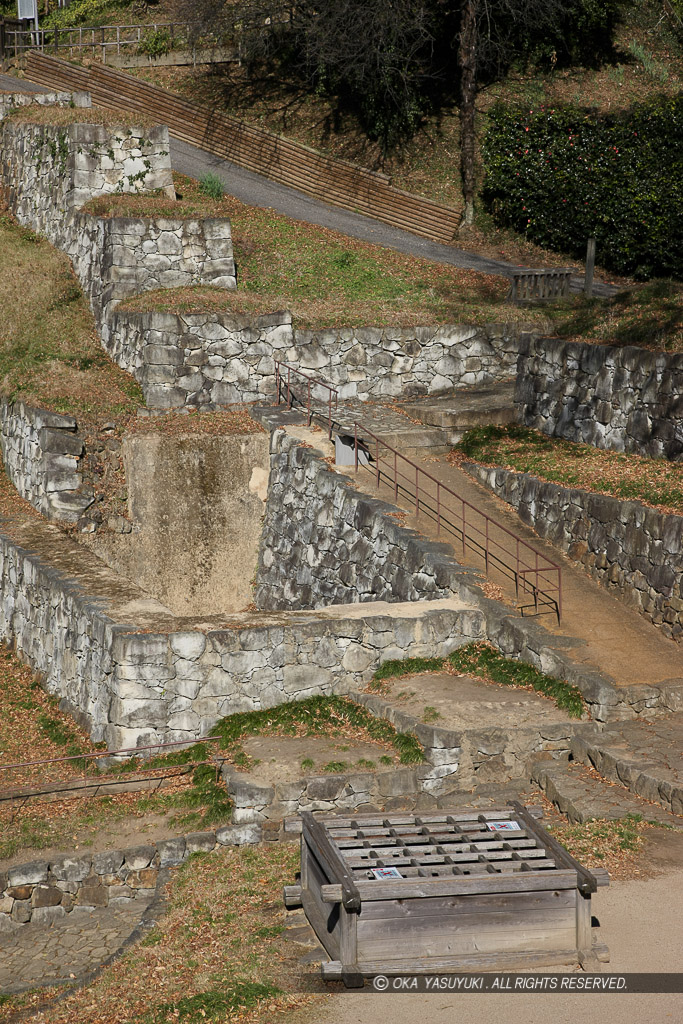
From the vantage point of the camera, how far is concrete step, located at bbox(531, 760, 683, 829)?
1457cm

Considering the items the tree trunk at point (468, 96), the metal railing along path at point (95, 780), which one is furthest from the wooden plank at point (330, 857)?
the tree trunk at point (468, 96)

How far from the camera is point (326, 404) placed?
2519 cm

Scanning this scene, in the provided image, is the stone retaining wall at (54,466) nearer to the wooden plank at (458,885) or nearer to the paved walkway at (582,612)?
the paved walkway at (582,612)

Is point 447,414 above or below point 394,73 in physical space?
below

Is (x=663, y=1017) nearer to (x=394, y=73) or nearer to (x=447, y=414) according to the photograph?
(x=447, y=414)

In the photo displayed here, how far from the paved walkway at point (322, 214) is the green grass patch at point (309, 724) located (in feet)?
53.5

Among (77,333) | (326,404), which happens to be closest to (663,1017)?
(326,404)

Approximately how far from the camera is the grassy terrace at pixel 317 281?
85.1 ft

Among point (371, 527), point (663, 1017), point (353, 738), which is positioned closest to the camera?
point (663, 1017)

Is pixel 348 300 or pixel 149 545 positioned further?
pixel 348 300

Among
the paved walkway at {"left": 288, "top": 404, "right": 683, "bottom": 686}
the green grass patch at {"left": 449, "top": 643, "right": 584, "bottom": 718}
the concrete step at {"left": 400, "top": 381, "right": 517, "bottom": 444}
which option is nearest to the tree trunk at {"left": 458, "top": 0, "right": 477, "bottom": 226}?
the concrete step at {"left": 400, "top": 381, "right": 517, "bottom": 444}

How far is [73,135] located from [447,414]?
10.4 m

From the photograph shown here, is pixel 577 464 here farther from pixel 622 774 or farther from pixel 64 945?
pixel 64 945

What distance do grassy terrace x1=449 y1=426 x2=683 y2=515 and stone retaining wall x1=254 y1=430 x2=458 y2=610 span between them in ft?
8.63
